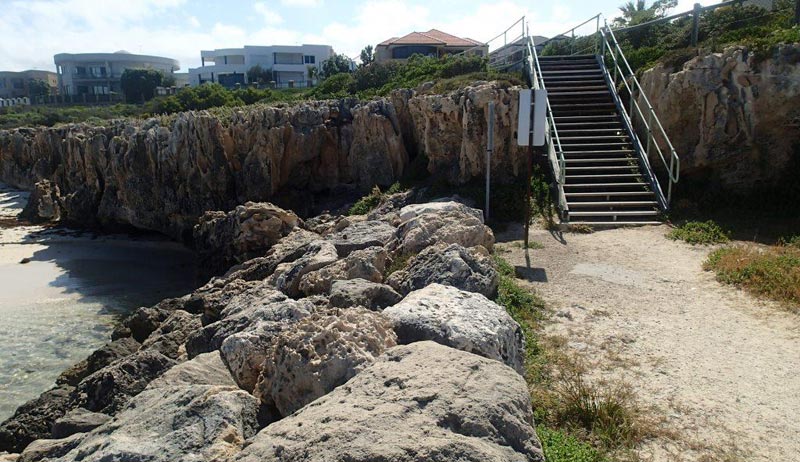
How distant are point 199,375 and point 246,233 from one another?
41.2ft

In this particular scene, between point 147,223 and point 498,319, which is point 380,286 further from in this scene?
point 147,223

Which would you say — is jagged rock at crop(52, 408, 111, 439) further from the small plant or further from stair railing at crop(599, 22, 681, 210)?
stair railing at crop(599, 22, 681, 210)

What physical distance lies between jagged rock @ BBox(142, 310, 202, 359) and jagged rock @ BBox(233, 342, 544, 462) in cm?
620

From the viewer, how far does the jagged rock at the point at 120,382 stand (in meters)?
7.81

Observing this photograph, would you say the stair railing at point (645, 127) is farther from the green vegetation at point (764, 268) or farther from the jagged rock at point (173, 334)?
the jagged rock at point (173, 334)

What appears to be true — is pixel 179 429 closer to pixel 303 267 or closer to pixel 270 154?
pixel 303 267

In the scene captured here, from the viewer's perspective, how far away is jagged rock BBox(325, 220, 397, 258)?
39.8 ft

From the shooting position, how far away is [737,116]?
1457 cm

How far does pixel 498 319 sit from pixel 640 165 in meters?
11.2

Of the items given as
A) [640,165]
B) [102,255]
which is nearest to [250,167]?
[102,255]

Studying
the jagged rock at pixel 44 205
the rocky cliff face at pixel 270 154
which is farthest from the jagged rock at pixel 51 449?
the jagged rock at pixel 44 205

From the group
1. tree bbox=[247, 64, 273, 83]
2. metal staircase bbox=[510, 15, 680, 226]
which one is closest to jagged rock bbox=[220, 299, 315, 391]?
metal staircase bbox=[510, 15, 680, 226]

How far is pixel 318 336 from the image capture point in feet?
18.8

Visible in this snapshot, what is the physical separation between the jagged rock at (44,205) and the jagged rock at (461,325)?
35.5 metres
